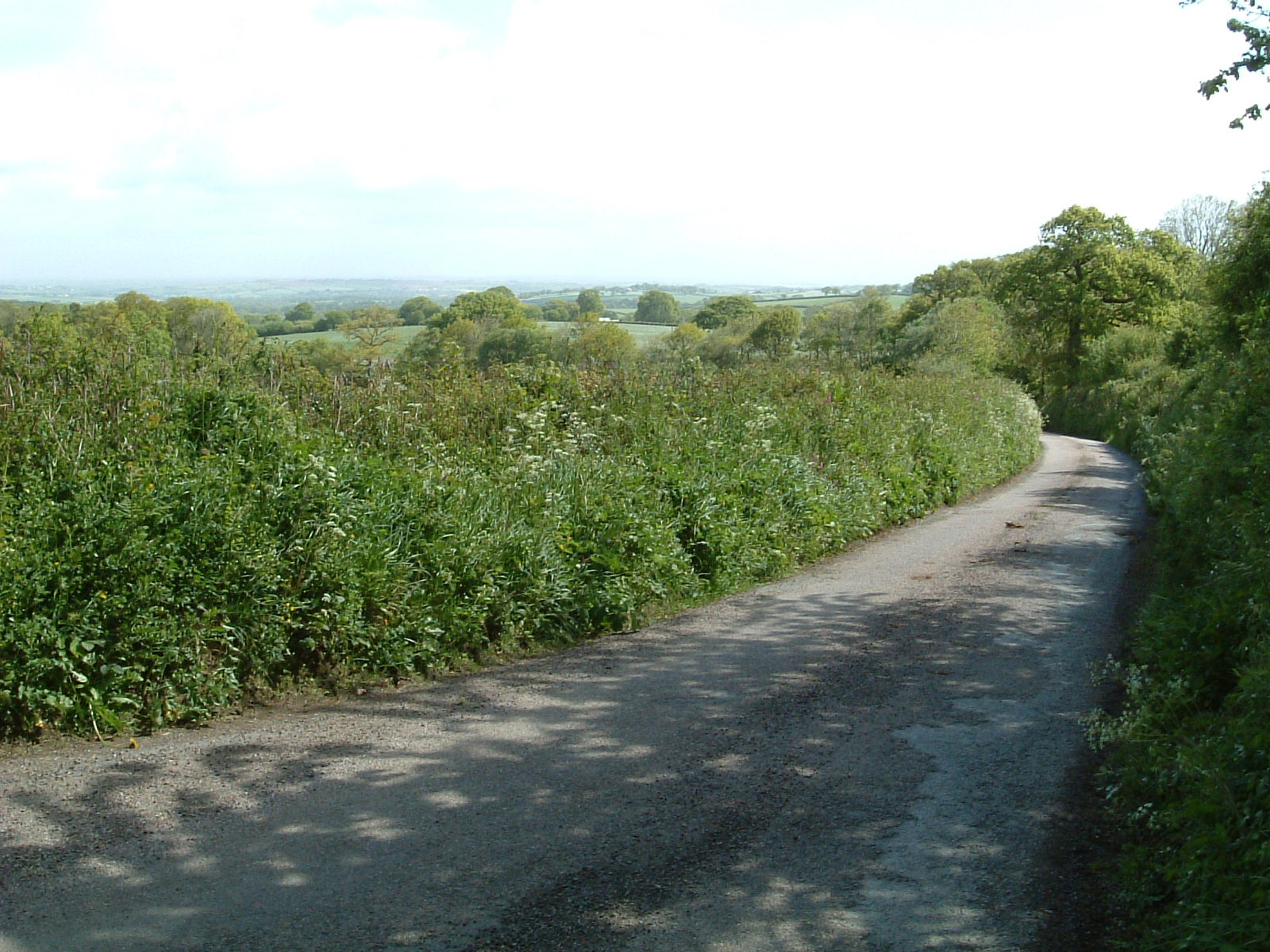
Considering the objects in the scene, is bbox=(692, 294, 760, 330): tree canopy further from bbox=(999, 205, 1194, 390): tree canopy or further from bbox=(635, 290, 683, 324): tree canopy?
bbox=(999, 205, 1194, 390): tree canopy

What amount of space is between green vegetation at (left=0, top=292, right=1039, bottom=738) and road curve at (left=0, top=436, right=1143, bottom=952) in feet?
1.54

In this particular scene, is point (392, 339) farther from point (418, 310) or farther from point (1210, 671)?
point (1210, 671)

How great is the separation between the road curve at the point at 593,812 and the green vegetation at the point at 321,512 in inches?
18.5

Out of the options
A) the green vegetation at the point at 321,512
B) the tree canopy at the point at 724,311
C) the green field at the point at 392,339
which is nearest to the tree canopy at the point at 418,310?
the green field at the point at 392,339

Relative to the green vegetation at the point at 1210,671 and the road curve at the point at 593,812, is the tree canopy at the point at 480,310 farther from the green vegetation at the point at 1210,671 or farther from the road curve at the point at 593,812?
the road curve at the point at 593,812

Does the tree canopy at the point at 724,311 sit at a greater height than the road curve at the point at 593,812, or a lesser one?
greater

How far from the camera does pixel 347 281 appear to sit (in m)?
36.2

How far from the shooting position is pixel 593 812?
5.36 m

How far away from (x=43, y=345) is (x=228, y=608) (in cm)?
337

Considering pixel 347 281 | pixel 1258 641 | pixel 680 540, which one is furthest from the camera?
pixel 347 281

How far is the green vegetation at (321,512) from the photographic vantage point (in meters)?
6.28

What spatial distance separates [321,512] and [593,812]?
325cm

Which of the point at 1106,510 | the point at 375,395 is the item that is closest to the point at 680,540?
the point at 375,395

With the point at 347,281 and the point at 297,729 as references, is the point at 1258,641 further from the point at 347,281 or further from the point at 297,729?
the point at 347,281
